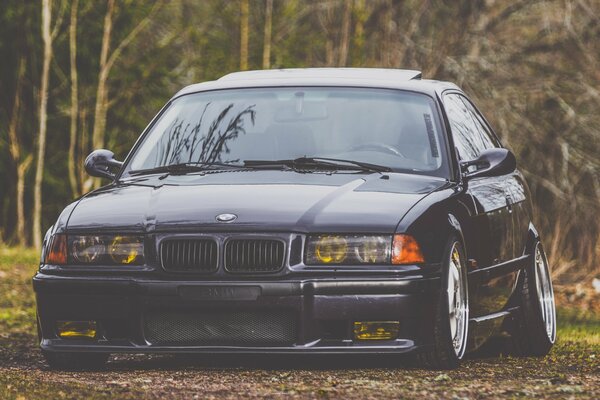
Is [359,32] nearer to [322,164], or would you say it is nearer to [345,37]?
[345,37]

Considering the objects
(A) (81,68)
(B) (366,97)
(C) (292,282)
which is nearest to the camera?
(C) (292,282)

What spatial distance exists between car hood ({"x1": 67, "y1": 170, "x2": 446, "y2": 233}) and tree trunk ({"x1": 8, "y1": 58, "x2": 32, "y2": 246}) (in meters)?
16.4

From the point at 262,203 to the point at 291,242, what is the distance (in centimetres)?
32

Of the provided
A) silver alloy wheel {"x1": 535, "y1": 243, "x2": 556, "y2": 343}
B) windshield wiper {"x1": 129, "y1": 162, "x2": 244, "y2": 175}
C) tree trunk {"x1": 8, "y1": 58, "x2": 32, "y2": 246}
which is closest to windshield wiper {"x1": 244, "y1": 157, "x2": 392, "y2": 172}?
windshield wiper {"x1": 129, "y1": 162, "x2": 244, "y2": 175}

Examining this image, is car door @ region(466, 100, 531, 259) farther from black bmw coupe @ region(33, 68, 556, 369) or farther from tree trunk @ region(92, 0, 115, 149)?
tree trunk @ region(92, 0, 115, 149)

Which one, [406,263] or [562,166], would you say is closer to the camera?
[406,263]

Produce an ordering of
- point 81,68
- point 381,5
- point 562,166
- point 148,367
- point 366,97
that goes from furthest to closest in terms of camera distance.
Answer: point 81,68 < point 381,5 < point 562,166 < point 366,97 < point 148,367

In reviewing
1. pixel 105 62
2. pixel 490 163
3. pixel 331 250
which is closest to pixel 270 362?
pixel 331 250

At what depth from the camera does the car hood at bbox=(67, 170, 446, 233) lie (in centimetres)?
722

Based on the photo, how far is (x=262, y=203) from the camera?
738 centimetres

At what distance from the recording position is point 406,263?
7.18 m

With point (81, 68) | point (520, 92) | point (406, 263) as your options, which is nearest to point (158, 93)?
point (81, 68)

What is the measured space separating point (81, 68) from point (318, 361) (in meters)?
19.2

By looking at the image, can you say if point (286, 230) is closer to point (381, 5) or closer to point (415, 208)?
point (415, 208)
